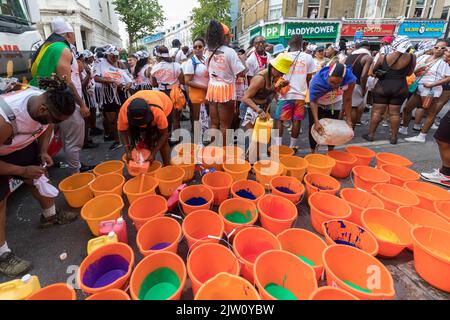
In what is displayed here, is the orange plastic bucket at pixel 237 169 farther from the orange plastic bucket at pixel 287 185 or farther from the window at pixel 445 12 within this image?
the window at pixel 445 12

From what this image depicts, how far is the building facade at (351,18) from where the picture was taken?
54.7ft

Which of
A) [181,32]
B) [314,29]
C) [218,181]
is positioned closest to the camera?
[218,181]

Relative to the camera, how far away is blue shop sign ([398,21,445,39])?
57.6ft

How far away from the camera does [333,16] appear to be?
16.8m

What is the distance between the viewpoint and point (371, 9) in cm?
1700

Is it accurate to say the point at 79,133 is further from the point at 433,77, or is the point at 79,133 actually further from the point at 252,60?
the point at 433,77

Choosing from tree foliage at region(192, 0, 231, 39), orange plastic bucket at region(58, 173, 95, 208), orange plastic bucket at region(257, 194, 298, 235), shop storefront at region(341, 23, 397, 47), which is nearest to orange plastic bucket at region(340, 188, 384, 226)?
orange plastic bucket at region(257, 194, 298, 235)

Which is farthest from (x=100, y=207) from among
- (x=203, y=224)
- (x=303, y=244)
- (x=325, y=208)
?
(x=325, y=208)

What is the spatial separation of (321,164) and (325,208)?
102cm

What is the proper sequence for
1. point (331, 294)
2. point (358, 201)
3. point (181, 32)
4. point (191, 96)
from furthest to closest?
point (181, 32) < point (191, 96) < point (358, 201) < point (331, 294)

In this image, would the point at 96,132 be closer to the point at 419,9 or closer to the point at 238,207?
the point at 238,207

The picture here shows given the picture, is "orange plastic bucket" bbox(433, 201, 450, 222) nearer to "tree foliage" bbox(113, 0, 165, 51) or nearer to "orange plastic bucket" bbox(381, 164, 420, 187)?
"orange plastic bucket" bbox(381, 164, 420, 187)

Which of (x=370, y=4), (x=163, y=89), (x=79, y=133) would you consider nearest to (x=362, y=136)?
(x=163, y=89)

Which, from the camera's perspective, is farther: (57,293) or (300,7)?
(300,7)
